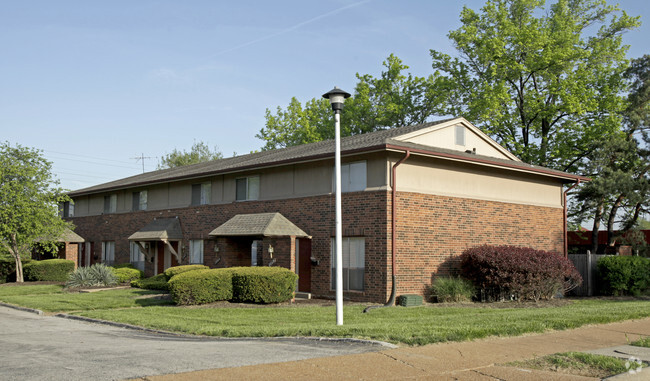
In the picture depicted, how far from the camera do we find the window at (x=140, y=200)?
30.7 meters

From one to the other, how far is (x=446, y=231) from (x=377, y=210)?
116 inches

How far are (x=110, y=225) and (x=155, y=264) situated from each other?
215 inches

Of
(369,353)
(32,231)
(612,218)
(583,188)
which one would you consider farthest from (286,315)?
(612,218)

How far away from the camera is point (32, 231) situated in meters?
29.6

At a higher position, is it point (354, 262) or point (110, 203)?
point (110, 203)

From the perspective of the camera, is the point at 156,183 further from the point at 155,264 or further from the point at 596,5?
the point at 596,5

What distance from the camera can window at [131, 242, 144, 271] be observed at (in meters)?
29.8

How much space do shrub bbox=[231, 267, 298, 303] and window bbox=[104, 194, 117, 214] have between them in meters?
16.4

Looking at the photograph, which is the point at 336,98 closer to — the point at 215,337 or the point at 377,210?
the point at 215,337

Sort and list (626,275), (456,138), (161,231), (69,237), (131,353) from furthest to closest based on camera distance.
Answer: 1. (69,237)
2. (161,231)
3. (626,275)
4. (456,138)
5. (131,353)

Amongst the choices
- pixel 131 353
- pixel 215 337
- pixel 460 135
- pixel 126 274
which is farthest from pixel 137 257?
pixel 131 353

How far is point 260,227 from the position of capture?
20812 millimetres

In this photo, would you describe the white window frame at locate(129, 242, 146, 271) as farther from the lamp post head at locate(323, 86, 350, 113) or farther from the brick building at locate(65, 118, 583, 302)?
the lamp post head at locate(323, 86, 350, 113)

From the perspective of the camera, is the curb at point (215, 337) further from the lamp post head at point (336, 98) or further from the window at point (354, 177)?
the window at point (354, 177)
